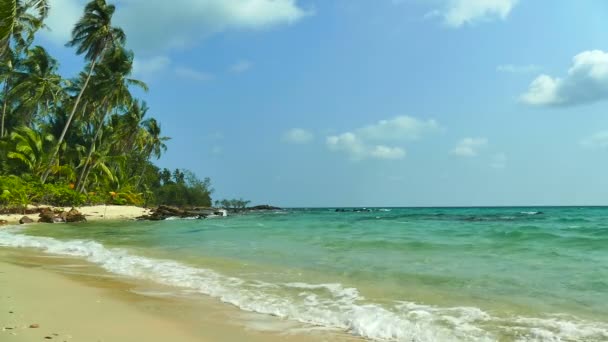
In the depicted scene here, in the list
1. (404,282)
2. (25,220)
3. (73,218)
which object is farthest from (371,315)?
(73,218)

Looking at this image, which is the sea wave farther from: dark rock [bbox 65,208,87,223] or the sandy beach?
the sandy beach

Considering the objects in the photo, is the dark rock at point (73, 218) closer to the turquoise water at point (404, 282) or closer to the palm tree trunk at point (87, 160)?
the palm tree trunk at point (87, 160)

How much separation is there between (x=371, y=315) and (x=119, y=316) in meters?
2.92

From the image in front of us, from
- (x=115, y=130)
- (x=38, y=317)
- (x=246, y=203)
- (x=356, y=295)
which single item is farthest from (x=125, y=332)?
(x=246, y=203)

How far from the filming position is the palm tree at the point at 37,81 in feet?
105

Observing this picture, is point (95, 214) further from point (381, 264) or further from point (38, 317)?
point (38, 317)

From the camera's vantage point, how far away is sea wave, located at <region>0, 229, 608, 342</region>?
4.84 m

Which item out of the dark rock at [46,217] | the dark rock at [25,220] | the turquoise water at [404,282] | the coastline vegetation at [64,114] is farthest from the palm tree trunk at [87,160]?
the turquoise water at [404,282]

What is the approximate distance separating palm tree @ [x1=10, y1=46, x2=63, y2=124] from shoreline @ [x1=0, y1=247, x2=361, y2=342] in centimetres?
2918

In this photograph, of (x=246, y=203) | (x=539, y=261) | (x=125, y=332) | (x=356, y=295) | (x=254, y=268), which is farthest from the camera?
(x=246, y=203)

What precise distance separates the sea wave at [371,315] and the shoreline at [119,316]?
1.12ft

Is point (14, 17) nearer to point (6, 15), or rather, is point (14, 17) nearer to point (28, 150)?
point (6, 15)

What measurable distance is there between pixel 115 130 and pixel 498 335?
41812 mm

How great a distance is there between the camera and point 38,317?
4.83 m
